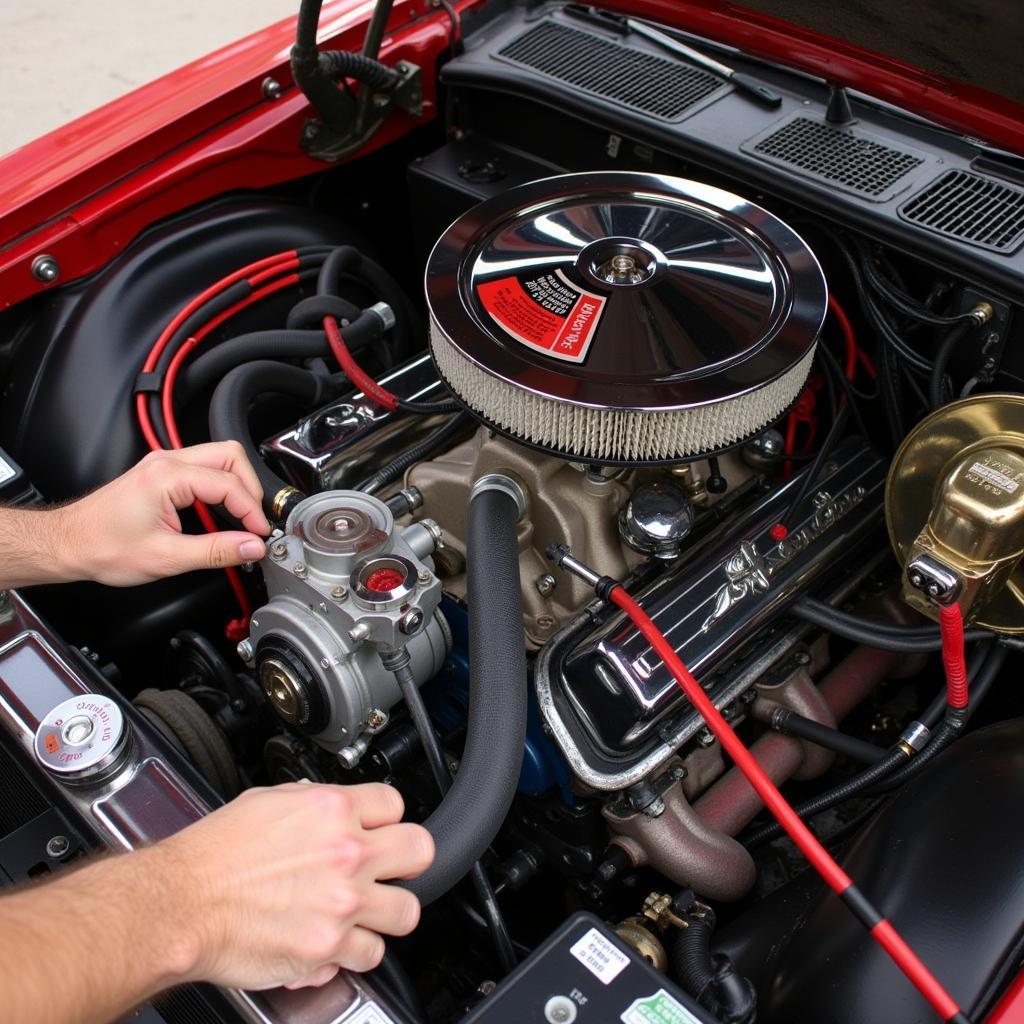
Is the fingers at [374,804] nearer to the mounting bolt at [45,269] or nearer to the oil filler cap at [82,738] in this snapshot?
the oil filler cap at [82,738]

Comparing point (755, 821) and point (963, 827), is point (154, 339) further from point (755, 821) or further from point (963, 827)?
point (963, 827)

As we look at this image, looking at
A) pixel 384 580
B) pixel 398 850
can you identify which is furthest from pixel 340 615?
pixel 398 850

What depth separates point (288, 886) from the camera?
2.68 ft

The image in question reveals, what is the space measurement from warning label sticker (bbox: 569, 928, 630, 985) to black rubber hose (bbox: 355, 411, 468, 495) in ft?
2.05

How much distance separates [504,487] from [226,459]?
29 centimetres

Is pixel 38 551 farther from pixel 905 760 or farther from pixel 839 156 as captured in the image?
pixel 839 156

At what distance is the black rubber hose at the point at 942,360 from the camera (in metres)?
1.24

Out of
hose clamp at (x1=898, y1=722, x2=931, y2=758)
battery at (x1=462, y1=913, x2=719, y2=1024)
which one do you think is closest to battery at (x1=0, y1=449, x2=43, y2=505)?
battery at (x1=462, y1=913, x2=719, y2=1024)

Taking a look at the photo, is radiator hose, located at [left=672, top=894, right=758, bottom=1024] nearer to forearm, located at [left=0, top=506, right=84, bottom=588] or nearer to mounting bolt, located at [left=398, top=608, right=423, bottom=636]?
mounting bolt, located at [left=398, top=608, right=423, bottom=636]

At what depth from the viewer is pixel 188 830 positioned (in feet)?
2.75

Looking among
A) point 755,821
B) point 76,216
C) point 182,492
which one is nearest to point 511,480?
point 182,492

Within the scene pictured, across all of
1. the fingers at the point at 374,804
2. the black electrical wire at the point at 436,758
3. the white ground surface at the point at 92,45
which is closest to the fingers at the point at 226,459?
the black electrical wire at the point at 436,758

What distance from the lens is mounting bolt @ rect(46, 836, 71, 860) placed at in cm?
110

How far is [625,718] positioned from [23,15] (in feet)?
15.3
